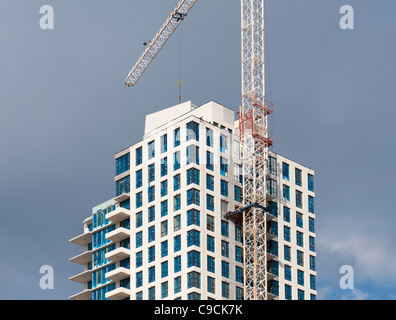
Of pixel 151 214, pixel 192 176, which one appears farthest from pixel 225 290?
pixel 192 176

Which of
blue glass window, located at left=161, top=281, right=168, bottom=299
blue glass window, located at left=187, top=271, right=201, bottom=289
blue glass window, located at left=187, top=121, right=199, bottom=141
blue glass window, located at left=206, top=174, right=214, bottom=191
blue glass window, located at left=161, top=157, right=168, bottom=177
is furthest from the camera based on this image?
blue glass window, located at left=161, top=157, right=168, bottom=177

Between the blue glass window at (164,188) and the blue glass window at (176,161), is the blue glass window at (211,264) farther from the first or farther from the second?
the blue glass window at (176,161)

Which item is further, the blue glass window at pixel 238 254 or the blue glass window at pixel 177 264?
the blue glass window at pixel 238 254

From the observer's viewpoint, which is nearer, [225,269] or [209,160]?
[225,269]

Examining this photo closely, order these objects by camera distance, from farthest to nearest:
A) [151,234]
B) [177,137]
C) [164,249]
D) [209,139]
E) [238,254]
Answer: [209,139]
[177,137]
[238,254]
[151,234]
[164,249]

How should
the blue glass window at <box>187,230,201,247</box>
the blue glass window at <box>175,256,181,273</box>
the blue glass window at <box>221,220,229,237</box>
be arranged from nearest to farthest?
the blue glass window at <box>187,230,201,247</box> → the blue glass window at <box>175,256,181,273</box> → the blue glass window at <box>221,220,229,237</box>

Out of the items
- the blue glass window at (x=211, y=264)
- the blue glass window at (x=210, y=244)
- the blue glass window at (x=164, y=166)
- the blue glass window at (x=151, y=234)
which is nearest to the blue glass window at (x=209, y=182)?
the blue glass window at (x=164, y=166)

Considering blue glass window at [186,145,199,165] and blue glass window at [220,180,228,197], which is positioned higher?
blue glass window at [186,145,199,165]

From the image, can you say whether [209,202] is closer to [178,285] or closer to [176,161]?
[176,161]

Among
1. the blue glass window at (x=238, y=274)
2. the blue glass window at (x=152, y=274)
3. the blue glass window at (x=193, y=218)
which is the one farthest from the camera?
the blue glass window at (x=238, y=274)

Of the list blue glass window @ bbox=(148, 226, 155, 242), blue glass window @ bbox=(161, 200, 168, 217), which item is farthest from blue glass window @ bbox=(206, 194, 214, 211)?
blue glass window @ bbox=(148, 226, 155, 242)

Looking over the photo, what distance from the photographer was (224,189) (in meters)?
199

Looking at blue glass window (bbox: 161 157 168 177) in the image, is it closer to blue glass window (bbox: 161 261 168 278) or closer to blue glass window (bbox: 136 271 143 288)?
blue glass window (bbox: 161 261 168 278)
